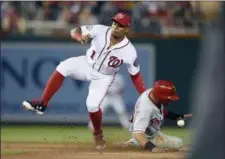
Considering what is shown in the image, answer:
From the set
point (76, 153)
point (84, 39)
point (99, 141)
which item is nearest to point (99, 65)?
point (84, 39)

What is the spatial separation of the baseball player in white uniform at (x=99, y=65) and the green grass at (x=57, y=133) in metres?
2.57

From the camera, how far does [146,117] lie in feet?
27.5

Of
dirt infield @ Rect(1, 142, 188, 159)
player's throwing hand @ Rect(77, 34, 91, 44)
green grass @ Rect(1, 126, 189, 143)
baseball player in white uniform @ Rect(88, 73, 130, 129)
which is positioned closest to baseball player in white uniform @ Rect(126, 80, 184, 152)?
dirt infield @ Rect(1, 142, 188, 159)

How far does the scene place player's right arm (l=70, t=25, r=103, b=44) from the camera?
29.0 ft

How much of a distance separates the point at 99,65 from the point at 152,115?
126 cm

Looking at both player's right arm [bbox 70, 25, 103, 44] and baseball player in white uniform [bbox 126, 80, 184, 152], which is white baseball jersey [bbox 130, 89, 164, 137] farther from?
player's right arm [bbox 70, 25, 103, 44]

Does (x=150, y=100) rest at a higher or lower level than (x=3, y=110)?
higher

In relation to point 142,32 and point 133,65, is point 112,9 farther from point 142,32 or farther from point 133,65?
point 133,65

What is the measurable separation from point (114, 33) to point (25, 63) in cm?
644

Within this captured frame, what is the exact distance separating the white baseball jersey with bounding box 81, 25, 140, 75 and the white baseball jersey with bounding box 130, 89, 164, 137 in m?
0.74

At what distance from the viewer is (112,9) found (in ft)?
49.5

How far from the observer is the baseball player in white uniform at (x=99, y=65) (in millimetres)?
9195

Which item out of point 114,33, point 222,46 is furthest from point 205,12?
point 114,33

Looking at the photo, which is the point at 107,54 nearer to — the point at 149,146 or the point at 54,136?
the point at 149,146
